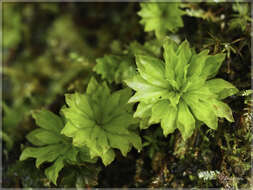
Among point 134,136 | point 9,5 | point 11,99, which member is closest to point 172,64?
point 134,136

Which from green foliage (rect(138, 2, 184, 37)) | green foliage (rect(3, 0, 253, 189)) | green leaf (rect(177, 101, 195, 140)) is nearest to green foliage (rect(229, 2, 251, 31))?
green foliage (rect(3, 0, 253, 189))

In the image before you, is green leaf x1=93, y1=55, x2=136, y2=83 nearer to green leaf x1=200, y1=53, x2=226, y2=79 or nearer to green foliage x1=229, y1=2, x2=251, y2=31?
green leaf x1=200, y1=53, x2=226, y2=79

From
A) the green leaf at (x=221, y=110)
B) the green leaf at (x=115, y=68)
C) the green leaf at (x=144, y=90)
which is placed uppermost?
the green leaf at (x=115, y=68)

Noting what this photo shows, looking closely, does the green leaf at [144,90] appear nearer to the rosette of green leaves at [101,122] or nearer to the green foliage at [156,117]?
the green foliage at [156,117]

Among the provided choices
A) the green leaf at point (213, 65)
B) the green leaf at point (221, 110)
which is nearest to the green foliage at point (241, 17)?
the green leaf at point (213, 65)

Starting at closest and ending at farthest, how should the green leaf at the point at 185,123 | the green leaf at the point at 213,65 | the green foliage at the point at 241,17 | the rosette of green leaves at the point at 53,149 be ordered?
the green leaf at the point at 185,123 < the green leaf at the point at 213,65 < the rosette of green leaves at the point at 53,149 < the green foliage at the point at 241,17

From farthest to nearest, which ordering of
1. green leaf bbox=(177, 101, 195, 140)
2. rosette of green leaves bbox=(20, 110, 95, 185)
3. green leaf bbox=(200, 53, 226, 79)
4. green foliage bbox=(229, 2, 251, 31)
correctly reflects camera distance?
green foliage bbox=(229, 2, 251, 31), rosette of green leaves bbox=(20, 110, 95, 185), green leaf bbox=(200, 53, 226, 79), green leaf bbox=(177, 101, 195, 140)
